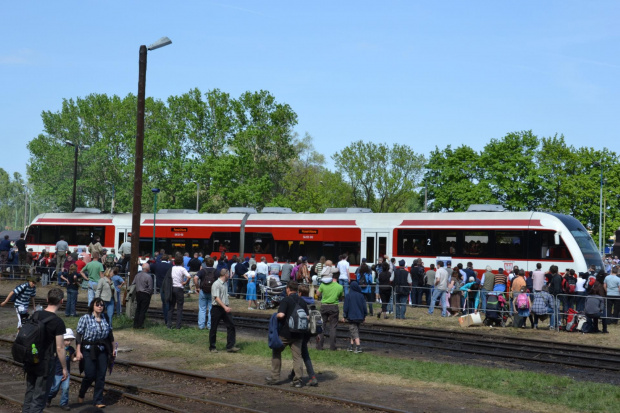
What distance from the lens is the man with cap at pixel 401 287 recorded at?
25.7m

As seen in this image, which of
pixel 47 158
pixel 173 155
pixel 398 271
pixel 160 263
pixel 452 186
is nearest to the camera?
pixel 160 263

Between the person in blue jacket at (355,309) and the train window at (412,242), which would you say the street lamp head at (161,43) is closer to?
the person in blue jacket at (355,309)

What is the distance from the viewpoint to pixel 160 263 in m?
22.0

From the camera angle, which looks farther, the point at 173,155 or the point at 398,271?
the point at 173,155

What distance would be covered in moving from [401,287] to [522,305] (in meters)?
4.33

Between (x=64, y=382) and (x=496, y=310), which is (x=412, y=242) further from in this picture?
(x=64, y=382)

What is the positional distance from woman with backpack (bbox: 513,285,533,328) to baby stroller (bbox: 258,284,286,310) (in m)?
8.28

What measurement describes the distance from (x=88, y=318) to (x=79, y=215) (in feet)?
107

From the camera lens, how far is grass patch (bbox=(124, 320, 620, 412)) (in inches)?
501

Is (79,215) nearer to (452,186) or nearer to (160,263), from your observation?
(160,263)

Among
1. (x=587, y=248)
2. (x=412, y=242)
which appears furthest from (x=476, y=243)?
(x=587, y=248)

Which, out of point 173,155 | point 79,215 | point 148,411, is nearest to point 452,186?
point 173,155

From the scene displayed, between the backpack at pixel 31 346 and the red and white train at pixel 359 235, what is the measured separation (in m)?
Answer: 22.8

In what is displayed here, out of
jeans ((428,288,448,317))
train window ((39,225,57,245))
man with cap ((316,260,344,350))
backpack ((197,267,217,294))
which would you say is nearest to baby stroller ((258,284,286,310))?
jeans ((428,288,448,317))
